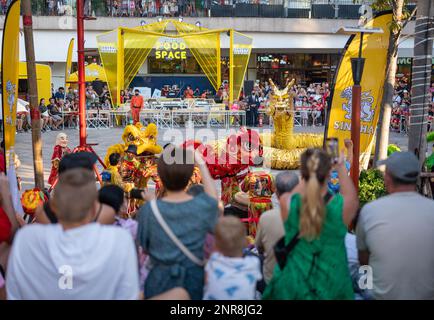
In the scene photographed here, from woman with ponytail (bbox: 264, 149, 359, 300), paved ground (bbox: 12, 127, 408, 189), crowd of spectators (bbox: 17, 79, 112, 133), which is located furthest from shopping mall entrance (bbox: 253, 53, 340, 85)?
woman with ponytail (bbox: 264, 149, 359, 300)

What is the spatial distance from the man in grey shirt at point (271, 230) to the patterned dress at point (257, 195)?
6.67 feet

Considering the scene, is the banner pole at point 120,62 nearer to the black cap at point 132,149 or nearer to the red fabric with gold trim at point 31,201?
the black cap at point 132,149

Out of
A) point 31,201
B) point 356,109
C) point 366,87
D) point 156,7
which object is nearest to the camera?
point 356,109

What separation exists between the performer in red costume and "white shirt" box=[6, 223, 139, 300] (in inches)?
152

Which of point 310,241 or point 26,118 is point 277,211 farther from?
point 26,118

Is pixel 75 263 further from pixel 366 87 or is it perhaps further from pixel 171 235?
pixel 366 87

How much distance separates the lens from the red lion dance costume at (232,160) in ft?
21.7

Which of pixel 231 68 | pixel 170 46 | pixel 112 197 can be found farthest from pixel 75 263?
pixel 170 46

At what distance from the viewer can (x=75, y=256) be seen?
267 cm

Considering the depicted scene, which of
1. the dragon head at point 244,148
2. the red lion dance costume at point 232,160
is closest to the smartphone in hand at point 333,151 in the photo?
the red lion dance costume at point 232,160

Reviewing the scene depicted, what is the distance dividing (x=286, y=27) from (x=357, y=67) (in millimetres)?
24111

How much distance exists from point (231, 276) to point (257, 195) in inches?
119
